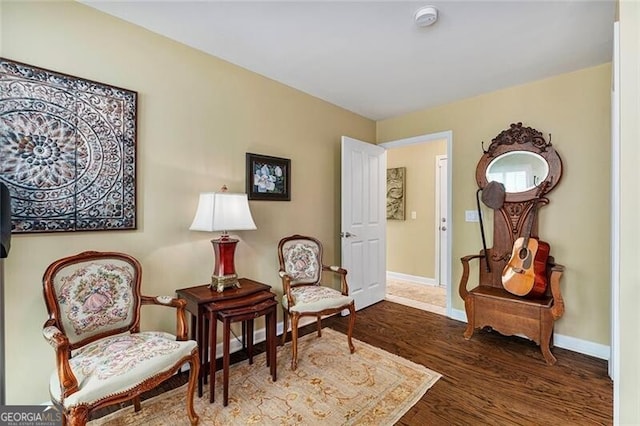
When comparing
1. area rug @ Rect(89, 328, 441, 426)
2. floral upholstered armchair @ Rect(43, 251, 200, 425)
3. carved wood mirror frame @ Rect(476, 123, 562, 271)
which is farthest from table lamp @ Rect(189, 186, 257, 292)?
carved wood mirror frame @ Rect(476, 123, 562, 271)

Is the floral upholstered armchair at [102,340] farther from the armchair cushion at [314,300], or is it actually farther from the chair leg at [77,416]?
the armchair cushion at [314,300]

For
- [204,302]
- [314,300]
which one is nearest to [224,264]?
[204,302]

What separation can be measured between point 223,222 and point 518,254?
8.15 ft

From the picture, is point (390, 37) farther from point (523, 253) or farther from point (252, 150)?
point (523, 253)

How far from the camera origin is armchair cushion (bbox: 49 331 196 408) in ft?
4.21

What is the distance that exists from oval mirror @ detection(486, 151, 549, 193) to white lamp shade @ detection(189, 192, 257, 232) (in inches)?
97.3

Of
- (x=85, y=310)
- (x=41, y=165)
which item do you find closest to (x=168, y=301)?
(x=85, y=310)

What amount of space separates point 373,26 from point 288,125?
1262 millimetres

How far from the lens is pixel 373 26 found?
2.02m

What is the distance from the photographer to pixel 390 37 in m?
2.13

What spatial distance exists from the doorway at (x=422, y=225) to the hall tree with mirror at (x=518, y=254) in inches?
58.2

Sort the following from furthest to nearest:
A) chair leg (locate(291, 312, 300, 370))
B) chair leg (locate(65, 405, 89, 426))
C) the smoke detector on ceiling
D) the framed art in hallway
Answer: the framed art in hallway
chair leg (locate(291, 312, 300, 370))
the smoke detector on ceiling
chair leg (locate(65, 405, 89, 426))

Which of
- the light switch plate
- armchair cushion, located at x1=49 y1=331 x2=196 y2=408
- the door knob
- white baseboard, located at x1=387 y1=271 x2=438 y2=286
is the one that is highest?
the light switch plate

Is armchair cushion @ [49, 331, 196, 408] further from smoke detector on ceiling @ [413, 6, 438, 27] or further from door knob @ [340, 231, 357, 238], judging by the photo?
smoke detector on ceiling @ [413, 6, 438, 27]
